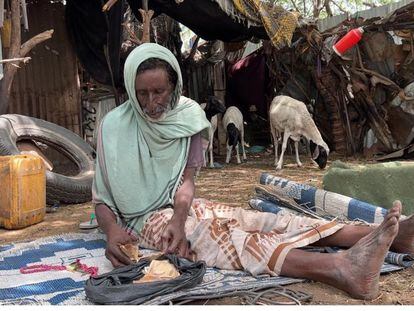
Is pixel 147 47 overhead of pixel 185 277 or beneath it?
overhead

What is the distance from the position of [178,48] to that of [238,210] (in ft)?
25.3

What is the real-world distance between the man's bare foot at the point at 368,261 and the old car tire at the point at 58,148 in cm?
382

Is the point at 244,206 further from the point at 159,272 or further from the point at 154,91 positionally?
the point at 159,272

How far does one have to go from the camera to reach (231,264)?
2.62m

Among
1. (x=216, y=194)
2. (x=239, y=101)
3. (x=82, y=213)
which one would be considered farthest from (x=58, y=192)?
(x=239, y=101)

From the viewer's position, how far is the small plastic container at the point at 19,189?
4.29 m

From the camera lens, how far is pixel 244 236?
2.53 m

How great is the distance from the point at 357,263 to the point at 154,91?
1.37 m

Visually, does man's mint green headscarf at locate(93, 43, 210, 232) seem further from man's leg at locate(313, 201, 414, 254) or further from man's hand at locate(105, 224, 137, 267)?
man's leg at locate(313, 201, 414, 254)

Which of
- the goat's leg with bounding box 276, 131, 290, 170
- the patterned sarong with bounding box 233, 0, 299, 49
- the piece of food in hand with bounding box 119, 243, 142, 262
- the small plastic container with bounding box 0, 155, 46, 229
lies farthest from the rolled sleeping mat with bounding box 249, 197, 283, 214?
the goat's leg with bounding box 276, 131, 290, 170

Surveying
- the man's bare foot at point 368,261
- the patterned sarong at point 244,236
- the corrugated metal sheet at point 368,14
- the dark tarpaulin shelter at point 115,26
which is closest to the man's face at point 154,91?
the patterned sarong at point 244,236

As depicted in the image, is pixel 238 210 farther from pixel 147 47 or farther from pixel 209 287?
pixel 147 47

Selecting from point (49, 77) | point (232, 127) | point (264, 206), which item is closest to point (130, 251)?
point (264, 206)

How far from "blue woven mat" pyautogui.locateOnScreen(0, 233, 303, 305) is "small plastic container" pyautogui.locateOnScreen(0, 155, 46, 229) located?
1.01 metres
